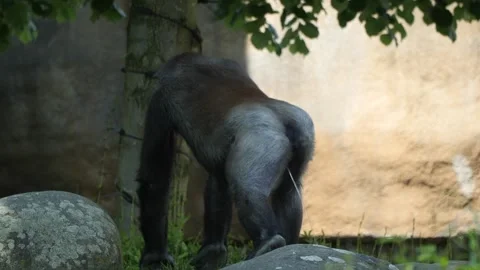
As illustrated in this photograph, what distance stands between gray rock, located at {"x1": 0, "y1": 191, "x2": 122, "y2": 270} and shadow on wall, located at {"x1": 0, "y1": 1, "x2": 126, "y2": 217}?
2.53m

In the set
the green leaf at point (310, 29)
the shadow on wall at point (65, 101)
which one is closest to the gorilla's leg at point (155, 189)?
the green leaf at point (310, 29)

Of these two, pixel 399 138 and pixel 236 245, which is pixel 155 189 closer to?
pixel 236 245

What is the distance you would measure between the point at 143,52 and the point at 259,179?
1.89 meters

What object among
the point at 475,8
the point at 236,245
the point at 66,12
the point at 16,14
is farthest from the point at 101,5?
the point at 236,245

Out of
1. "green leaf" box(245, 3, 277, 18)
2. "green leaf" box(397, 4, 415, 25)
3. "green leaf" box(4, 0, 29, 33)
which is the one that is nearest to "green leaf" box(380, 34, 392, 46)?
"green leaf" box(397, 4, 415, 25)

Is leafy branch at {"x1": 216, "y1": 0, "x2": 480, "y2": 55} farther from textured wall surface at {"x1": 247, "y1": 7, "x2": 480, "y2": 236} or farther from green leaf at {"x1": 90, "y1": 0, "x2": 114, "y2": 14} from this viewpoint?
textured wall surface at {"x1": 247, "y1": 7, "x2": 480, "y2": 236}

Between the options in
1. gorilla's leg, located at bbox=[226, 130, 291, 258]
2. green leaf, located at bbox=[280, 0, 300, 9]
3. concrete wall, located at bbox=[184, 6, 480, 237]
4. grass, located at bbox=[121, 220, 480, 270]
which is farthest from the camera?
concrete wall, located at bbox=[184, 6, 480, 237]

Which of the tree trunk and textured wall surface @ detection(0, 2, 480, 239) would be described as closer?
the tree trunk

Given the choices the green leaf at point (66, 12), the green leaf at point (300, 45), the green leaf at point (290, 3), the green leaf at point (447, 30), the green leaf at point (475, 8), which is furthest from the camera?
the green leaf at point (300, 45)

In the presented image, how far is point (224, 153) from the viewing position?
153 inches

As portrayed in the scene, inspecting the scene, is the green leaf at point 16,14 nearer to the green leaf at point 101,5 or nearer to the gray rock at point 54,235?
the green leaf at point 101,5

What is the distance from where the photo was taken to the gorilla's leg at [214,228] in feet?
14.6

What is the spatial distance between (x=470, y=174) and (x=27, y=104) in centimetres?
306

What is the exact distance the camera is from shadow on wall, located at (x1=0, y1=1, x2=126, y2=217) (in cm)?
627
